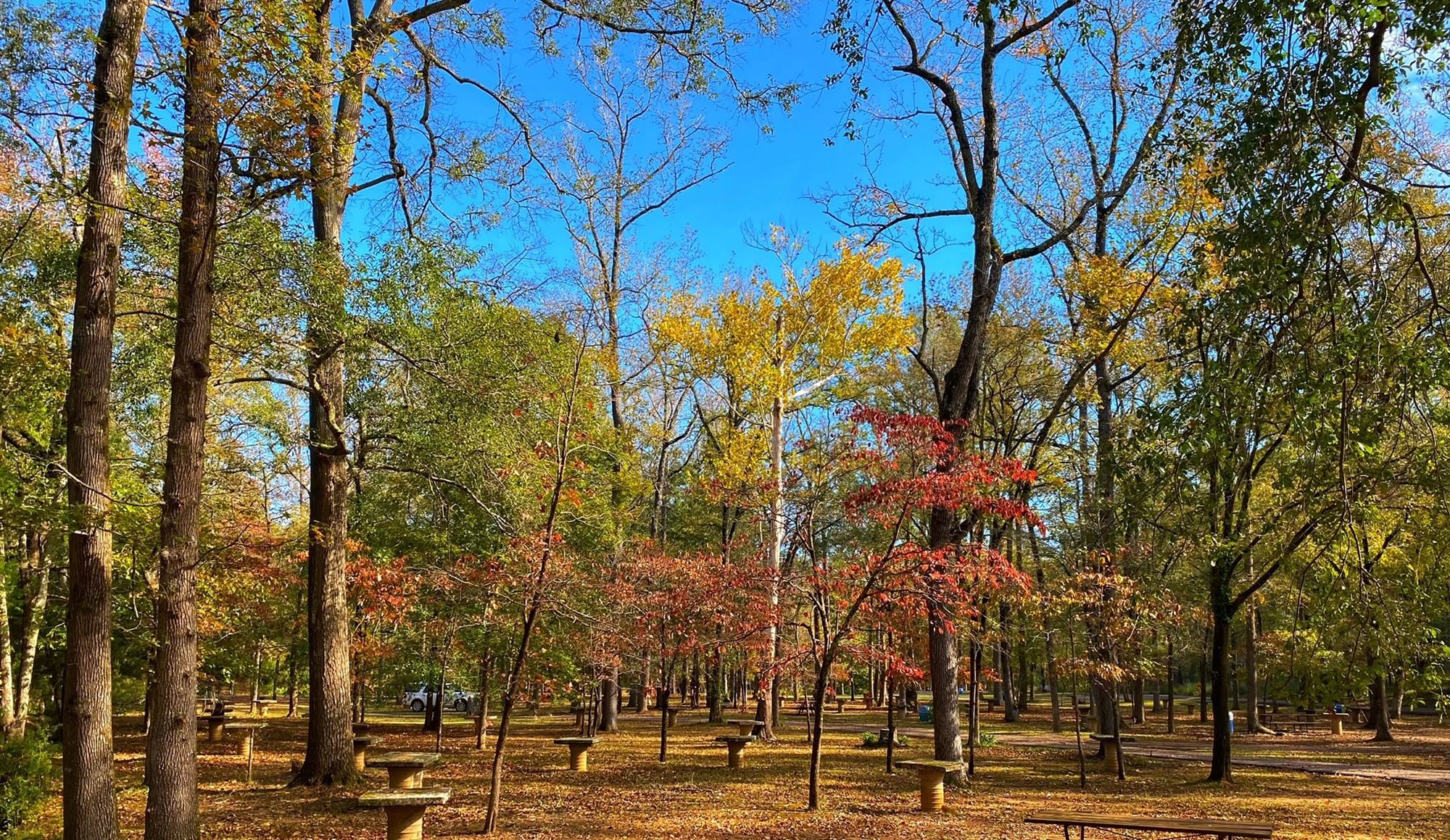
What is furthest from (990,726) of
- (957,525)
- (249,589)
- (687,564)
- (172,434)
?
(172,434)

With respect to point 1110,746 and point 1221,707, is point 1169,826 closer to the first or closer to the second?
point 1221,707

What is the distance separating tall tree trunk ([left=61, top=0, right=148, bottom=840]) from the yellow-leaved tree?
11.9 meters

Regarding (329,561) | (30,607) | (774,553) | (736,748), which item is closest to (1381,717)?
(774,553)

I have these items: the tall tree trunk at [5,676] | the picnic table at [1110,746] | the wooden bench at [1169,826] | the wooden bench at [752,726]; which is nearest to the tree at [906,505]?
the wooden bench at [1169,826]

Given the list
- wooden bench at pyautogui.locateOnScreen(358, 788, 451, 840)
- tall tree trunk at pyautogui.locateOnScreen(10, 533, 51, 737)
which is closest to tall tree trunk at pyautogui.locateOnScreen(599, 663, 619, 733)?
tall tree trunk at pyautogui.locateOnScreen(10, 533, 51, 737)

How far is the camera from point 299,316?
8.98 metres

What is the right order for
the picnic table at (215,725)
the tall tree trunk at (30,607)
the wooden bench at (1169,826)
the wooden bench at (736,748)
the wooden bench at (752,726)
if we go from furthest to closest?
the wooden bench at (752,726)
the picnic table at (215,725)
the tall tree trunk at (30,607)
the wooden bench at (736,748)
the wooden bench at (1169,826)

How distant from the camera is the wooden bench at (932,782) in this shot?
9.70m

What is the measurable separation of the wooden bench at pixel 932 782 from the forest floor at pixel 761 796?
0.19 m

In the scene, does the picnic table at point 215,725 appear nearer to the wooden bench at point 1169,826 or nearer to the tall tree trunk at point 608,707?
the tall tree trunk at point 608,707

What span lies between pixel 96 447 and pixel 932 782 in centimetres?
878

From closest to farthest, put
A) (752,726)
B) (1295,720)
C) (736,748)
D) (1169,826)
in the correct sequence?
(1169,826) → (736,748) → (752,726) → (1295,720)

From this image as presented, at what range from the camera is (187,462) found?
237 inches

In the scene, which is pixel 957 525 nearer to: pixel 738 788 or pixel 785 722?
pixel 738 788
